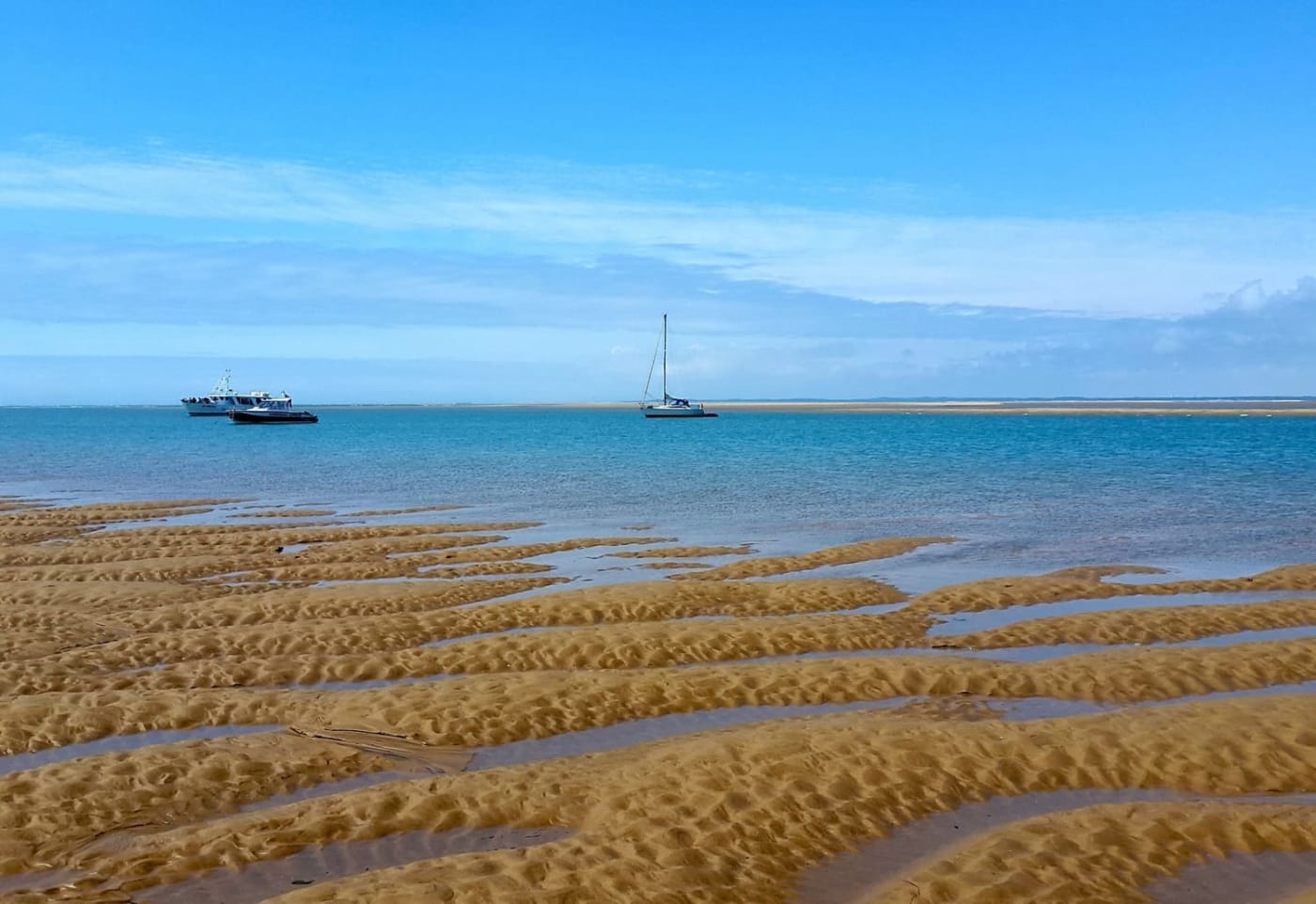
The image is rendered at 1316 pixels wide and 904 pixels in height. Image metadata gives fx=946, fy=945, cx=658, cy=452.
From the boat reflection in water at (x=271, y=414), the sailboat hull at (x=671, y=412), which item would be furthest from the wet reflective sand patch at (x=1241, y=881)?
the sailboat hull at (x=671, y=412)

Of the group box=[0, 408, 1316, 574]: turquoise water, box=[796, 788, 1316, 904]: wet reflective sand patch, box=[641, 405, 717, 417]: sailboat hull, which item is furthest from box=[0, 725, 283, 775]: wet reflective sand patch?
box=[641, 405, 717, 417]: sailboat hull

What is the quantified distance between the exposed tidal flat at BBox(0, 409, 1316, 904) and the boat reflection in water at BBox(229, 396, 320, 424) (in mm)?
126125

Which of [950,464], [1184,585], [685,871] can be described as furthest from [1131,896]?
[950,464]

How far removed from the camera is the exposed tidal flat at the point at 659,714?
29.8 feet

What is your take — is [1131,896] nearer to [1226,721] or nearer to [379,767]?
[1226,721]

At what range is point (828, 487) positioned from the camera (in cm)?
4800

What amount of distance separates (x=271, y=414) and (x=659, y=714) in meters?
153

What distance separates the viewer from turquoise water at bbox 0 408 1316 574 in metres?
31.1

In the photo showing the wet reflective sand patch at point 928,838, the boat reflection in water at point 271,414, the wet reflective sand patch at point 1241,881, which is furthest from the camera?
the boat reflection in water at point 271,414

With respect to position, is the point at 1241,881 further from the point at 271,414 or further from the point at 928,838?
the point at 271,414

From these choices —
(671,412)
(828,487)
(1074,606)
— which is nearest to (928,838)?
(1074,606)

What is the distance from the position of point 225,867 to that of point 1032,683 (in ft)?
38.0

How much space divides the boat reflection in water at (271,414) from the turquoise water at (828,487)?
192 ft

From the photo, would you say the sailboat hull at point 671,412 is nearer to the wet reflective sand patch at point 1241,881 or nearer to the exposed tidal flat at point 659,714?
the exposed tidal flat at point 659,714
